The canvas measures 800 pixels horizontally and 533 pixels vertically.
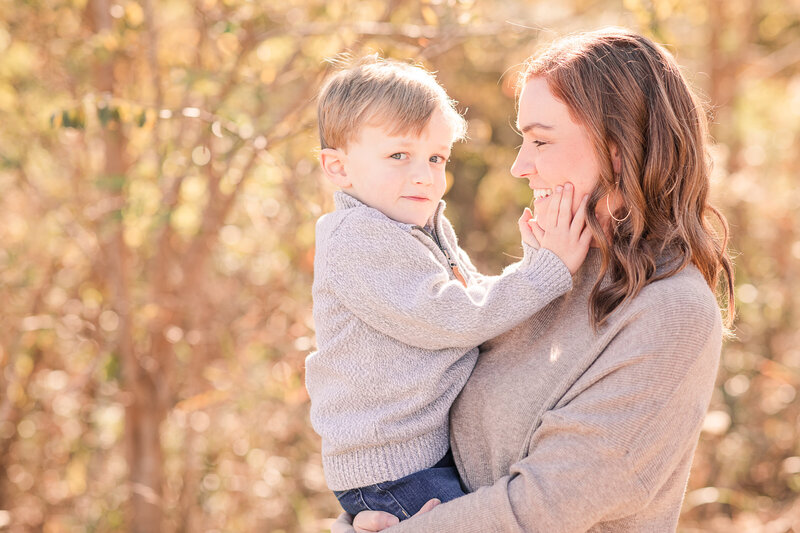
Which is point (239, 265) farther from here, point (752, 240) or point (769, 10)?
point (769, 10)

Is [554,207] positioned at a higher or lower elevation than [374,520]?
higher

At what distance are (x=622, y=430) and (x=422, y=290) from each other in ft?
1.72

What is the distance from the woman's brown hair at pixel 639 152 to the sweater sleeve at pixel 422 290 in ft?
0.44

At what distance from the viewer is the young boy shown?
175cm

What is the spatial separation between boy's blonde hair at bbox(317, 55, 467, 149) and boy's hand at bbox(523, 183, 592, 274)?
38cm

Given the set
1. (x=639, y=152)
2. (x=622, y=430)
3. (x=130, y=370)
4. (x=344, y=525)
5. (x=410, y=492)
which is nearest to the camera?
(x=622, y=430)

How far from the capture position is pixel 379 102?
1.88 meters

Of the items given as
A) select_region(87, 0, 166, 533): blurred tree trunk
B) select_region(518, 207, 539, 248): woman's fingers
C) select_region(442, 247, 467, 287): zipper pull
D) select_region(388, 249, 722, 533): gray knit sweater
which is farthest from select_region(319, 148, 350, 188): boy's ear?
select_region(87, 0, 166, 533): blurred tree trunk

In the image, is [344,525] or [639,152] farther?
[344,525]

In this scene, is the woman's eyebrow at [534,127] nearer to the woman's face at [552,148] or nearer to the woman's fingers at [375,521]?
the woman's face at [552,148]

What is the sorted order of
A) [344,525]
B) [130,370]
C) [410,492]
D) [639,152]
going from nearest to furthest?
[639,152], [410,492], [344,525], [130,370]

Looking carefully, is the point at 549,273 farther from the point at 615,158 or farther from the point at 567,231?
the point at 615,158

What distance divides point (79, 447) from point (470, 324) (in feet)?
12.5

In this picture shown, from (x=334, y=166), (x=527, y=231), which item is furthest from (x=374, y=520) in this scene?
(x=334, y=166)
